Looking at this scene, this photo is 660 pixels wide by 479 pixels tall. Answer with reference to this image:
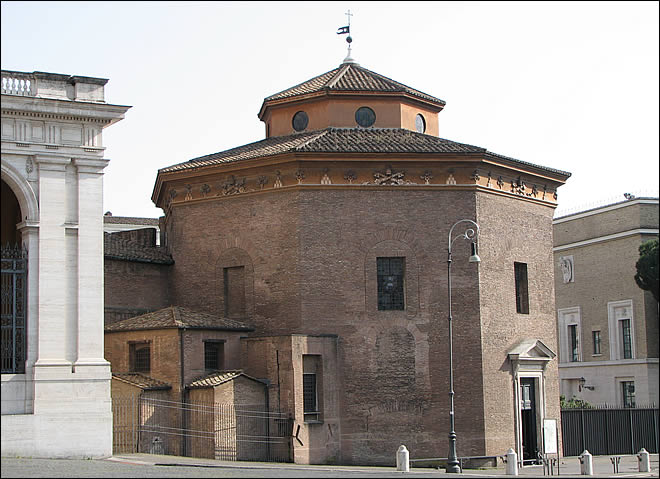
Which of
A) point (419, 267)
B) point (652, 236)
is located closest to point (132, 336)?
point (419, 267)

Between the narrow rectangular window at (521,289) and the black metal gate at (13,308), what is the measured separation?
1673cm

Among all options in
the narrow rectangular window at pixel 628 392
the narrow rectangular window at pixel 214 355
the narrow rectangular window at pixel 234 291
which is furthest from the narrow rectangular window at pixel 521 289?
the narrow rectangular window at pixel 628 392

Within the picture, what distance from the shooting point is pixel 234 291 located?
107ft

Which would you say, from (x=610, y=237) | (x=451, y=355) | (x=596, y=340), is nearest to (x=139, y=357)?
(x=451, y=355)

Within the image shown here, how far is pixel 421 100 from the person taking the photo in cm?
3584

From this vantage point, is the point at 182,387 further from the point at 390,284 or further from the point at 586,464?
the point at 586,464

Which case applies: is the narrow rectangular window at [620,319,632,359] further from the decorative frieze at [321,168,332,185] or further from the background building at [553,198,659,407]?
the decorative frieze at [321,168,332,185]

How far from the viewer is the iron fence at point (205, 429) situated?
89.2 ft

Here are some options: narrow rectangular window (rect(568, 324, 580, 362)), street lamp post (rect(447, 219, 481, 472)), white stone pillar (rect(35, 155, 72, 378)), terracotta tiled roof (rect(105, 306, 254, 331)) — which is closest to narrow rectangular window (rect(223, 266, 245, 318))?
terracotta tiled roof (rect(105, 306, 254, 331))

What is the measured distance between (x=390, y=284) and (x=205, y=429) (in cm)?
751

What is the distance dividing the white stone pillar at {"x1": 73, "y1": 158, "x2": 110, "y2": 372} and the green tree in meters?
30.1

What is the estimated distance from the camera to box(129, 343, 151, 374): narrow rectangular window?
29.8m

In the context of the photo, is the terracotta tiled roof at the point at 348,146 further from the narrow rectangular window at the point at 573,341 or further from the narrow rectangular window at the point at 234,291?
the narrow rectangular window at the point at 573,341

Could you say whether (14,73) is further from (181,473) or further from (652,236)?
(652,236)
